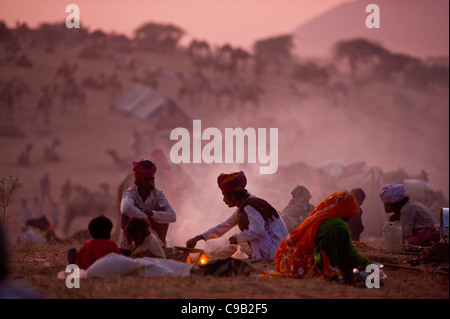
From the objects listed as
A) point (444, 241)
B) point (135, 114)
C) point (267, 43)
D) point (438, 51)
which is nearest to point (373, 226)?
point (444, 241)

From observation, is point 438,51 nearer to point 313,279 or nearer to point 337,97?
point 337,97

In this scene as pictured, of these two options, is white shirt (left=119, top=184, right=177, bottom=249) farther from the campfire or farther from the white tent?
the white tent

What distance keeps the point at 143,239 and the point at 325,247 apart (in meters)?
1.74

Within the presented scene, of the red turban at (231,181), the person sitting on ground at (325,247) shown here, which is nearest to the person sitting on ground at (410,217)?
the red turban at (231,181)

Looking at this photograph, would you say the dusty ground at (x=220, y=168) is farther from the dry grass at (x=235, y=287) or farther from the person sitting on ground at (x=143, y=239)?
the person sitting on ground at (x=143, y=239)

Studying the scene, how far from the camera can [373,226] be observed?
16.0 m

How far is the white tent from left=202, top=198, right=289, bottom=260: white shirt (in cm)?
2501

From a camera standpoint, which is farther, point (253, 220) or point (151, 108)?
point (151, 108)

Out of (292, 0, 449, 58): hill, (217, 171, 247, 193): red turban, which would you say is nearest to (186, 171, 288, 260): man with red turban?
(217, 171, 247, 193): red turban

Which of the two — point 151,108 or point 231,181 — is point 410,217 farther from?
point 151,108

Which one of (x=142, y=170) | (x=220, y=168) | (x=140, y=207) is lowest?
(x=140, y=207)

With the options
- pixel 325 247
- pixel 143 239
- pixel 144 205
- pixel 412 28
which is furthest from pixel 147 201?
pixel 412 28

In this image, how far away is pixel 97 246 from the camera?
6.45m
